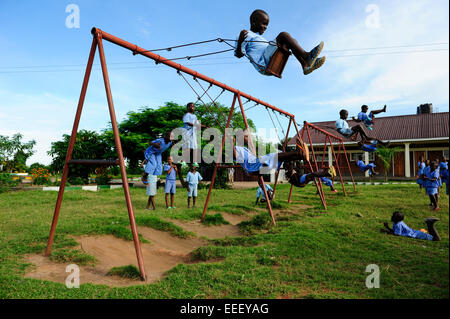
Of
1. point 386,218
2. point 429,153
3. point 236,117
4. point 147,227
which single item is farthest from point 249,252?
point 236,117

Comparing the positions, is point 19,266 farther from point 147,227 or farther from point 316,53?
point 316,53

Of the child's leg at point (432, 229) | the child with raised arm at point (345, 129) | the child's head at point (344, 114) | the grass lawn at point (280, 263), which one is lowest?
the grass lawn at point (280, 263)

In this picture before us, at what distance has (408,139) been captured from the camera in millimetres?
19203

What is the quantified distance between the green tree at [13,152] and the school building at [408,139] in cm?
2580

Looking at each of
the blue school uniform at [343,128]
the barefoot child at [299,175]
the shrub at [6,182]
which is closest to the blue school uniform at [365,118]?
the blue school uniform at [343,128]

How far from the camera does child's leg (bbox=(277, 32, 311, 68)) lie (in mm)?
3282

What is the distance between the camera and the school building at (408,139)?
1820cm

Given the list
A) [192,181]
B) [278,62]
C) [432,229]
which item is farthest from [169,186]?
[432,229]

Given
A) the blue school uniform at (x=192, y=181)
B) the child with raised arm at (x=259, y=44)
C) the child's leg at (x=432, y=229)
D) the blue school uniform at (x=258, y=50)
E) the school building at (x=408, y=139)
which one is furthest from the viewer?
the school building at (x=408, y=139)

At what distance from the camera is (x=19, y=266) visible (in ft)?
12.4

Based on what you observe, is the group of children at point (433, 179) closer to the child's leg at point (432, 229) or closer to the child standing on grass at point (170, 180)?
the child's leg at point (432, 229)
